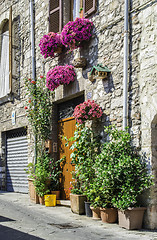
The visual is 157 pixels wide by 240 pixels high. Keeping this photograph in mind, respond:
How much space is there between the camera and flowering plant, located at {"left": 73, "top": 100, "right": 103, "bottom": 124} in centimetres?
666

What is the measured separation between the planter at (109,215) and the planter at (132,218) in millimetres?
297

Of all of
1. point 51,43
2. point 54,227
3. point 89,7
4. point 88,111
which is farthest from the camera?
point 51,43

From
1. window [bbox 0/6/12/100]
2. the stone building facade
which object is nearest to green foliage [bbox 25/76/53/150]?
the stone building facade

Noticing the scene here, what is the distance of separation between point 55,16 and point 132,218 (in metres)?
5.48

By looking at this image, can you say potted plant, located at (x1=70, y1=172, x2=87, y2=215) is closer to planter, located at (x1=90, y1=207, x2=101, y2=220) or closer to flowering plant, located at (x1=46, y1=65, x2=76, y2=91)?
Answer: planter, located at (x1=90, y1=207, x2=101, y2=220)

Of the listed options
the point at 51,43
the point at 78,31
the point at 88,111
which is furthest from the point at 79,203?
the point at 51,43

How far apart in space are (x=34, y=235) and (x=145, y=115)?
2591mm

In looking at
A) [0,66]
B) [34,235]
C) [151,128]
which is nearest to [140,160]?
[151,128]

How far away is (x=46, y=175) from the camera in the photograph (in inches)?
323

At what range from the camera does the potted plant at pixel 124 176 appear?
216 inches

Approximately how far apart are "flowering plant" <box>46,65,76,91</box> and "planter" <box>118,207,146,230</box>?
3318 millimetres

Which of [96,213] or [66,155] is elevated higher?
[66,155]

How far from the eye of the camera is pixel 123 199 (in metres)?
5.48

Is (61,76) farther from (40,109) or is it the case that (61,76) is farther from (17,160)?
(17,160)
